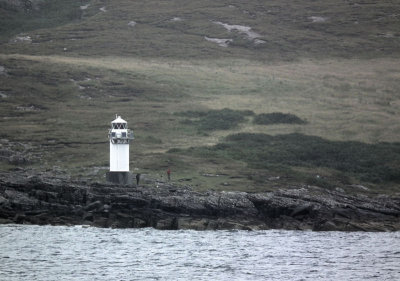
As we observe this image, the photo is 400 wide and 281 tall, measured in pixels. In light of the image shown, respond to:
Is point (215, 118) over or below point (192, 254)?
over

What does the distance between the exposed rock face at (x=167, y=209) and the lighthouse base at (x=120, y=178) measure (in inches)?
73.6

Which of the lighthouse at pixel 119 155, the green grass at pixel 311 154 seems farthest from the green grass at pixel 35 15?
the lighthouse at pixel 119 155

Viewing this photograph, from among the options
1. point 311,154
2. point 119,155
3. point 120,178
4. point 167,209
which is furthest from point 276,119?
point 167,209

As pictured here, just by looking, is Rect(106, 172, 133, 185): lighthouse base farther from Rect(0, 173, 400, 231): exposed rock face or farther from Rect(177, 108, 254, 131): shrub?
Rect(177, 108, 254, 131): shrub

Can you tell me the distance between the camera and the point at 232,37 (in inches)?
5901

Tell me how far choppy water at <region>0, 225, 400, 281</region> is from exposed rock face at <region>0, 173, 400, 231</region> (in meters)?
1.60

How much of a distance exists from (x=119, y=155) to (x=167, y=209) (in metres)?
7.79

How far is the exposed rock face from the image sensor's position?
6406 centimetres

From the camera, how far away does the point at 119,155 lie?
7056cm

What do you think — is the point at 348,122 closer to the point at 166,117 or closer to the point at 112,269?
the point at 166,117

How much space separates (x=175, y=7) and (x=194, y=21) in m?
11.7

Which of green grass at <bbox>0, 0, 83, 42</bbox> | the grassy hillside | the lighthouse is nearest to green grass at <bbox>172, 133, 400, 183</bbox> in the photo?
the grassy hillside

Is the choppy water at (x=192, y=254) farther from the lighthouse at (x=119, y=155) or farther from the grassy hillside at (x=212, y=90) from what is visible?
the grassy hillside at (x=212, y=90)

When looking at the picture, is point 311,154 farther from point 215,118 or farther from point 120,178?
point 120,178
